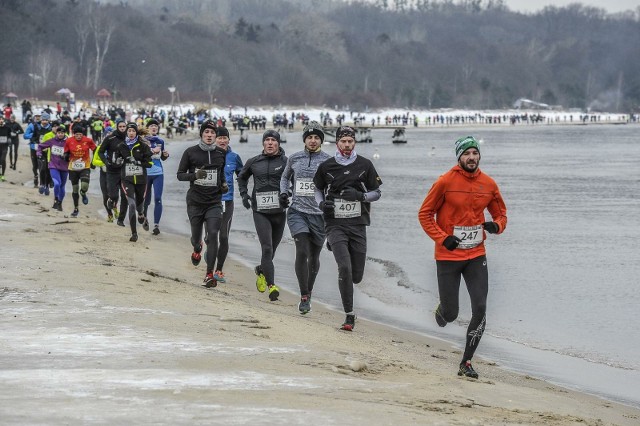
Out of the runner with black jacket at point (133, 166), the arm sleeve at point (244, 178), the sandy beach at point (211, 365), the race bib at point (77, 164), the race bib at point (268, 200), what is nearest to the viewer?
the sandy beach at point (211, 365)

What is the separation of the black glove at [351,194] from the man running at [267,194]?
141 cm

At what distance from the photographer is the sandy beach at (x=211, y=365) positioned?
584cm

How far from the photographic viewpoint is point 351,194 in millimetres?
9578

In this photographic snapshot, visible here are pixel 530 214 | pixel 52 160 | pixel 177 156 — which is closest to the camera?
pixel 52 160

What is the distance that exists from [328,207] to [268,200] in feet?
4.67

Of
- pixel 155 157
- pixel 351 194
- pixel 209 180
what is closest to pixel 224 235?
pixel 209 180

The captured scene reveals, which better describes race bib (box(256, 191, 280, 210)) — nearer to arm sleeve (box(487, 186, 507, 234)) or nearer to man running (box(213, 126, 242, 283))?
man running (box(213, 126, 242, 283))

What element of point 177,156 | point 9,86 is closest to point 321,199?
point 177,156

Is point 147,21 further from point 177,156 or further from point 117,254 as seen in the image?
point 117,254

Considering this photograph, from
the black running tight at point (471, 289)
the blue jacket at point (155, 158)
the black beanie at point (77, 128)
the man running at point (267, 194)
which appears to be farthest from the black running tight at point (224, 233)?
the black beanie at point (77, 128)

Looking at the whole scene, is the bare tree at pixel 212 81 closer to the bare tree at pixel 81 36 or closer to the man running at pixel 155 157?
the bare tree at pixel 81 36

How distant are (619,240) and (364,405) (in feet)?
51.7

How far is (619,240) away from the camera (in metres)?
20.9

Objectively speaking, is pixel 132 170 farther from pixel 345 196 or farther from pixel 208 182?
pixel 345 196
